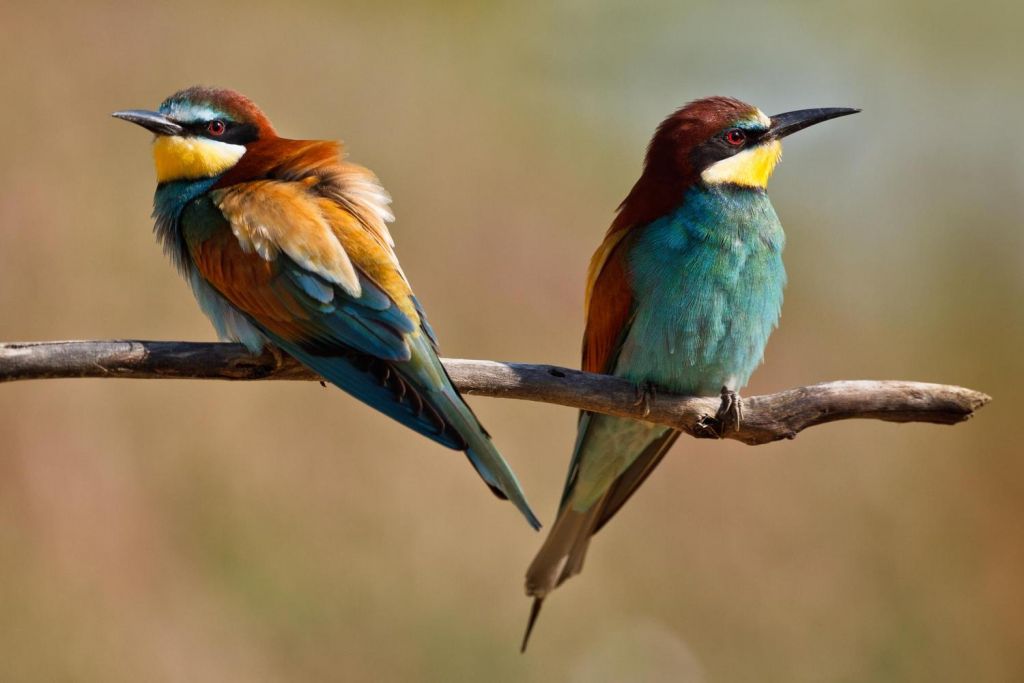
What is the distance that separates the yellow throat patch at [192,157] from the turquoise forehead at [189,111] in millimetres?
38

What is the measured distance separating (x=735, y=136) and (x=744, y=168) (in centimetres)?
7

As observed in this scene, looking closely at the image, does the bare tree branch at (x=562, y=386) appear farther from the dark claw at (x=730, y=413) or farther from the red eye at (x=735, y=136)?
the red eye at (x=735, y=136)

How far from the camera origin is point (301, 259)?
1.77m

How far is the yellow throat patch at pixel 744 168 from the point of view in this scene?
2.11 meters

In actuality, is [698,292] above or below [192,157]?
below

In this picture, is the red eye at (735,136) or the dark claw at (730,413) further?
the red eye at (735,136)

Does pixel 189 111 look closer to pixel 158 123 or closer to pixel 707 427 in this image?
pixel 158 123

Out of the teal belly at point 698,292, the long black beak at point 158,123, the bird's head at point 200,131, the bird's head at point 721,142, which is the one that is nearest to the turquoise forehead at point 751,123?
the bird's head at point 721,142

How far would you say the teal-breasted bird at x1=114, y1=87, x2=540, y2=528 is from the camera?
168 cm

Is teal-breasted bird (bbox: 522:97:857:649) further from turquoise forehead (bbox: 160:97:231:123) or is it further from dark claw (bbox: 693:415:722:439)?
turquoise forehead (bbox: 160:97:231:123)

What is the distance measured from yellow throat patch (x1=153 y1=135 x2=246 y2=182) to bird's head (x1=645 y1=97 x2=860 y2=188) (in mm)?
849

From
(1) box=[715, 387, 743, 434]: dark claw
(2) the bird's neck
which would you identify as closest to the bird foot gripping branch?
(1) box=[715, 387, 743, 434]: dark claw

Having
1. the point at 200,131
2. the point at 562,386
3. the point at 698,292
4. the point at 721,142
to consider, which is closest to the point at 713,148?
the point at 721,142

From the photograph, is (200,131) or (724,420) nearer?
(724,420)
